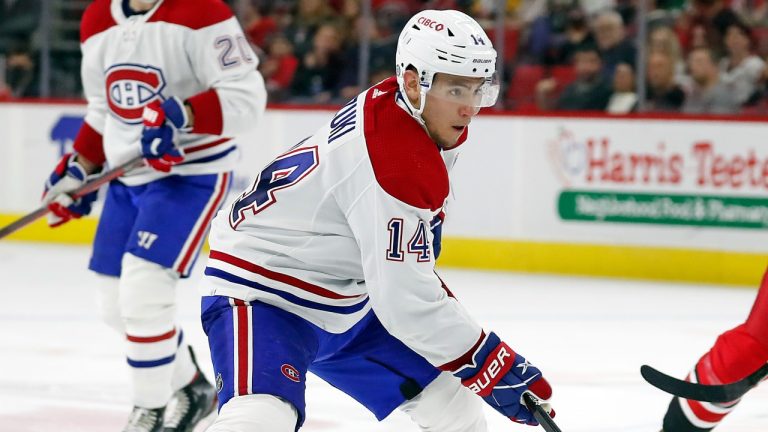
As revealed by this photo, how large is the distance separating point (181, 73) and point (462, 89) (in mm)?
1328

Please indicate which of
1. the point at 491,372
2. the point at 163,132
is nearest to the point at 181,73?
the point at 163,132

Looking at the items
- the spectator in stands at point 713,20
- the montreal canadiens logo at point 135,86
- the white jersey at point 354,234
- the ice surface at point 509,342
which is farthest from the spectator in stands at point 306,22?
the white jersey at point 354,234

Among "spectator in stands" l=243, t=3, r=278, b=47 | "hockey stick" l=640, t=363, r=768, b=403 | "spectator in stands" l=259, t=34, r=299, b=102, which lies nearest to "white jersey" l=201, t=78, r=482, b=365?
"hockey stick" l=640, t=363, r=768, b=403

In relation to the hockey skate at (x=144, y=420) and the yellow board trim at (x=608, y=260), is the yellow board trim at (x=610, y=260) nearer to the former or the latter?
the yellow board trim at (x=608, y=260)

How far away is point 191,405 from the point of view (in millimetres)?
3512

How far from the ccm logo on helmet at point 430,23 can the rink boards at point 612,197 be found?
442cm

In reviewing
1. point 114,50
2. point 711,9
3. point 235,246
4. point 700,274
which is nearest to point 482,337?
point 235,246

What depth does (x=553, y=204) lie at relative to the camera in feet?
22.9

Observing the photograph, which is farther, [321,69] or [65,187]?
[321,69]

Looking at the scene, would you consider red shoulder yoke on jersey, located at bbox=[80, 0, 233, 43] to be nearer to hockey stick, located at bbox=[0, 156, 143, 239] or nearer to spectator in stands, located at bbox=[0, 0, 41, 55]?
hockey stick, located at bbox=[0, 156, 143, 239]

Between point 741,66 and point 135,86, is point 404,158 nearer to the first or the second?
point 135,86

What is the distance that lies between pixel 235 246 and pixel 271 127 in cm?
507

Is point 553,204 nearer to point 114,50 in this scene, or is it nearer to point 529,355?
point 529,355

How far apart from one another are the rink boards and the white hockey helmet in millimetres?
4388
